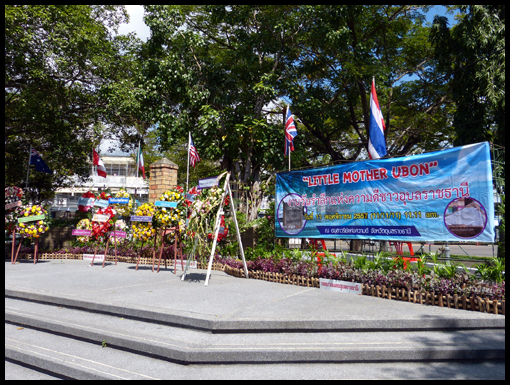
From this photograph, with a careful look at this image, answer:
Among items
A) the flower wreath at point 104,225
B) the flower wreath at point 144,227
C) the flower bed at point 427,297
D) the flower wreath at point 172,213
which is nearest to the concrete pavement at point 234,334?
the flower bed at point 427,297

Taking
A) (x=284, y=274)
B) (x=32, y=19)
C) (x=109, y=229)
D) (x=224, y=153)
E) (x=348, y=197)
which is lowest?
(x=284, y=274)

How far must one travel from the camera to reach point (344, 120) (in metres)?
17.2

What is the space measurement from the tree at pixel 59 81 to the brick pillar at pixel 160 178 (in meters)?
5.21

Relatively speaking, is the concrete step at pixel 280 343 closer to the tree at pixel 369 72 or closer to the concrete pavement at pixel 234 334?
the concrete pavement at pixel 234 334

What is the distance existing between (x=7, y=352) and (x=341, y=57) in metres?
15.6

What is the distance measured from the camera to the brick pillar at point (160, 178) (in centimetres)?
1282

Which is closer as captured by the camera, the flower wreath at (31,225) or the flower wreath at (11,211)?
the flower wreath at (31,225)

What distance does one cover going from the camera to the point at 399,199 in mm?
7062

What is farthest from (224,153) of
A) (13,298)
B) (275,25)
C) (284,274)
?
(13,298)

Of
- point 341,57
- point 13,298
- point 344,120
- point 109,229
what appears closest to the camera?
point 13,298

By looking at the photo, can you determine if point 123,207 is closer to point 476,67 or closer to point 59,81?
point 59,81

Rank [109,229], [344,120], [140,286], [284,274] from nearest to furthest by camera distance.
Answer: [140,286] < [284,274] < [109,229] < [344,120]

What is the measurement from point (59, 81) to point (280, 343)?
1622cm

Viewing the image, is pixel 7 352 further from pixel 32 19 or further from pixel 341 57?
pixel 341 57
